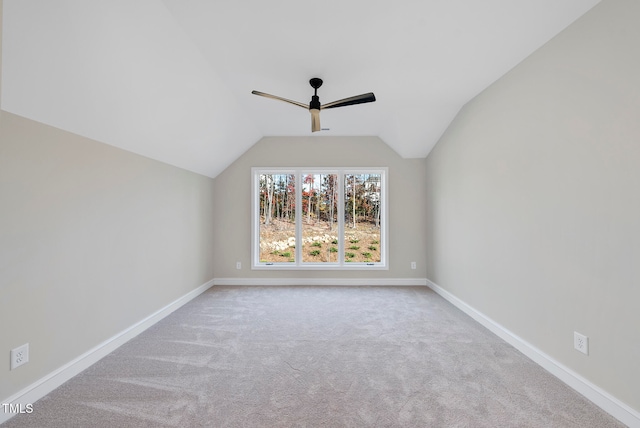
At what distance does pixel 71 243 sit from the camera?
83.0 inches

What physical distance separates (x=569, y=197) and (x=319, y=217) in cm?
344

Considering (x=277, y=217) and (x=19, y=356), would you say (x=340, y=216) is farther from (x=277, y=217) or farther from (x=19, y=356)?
(x=19, y=356)

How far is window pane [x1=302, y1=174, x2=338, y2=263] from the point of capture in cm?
495

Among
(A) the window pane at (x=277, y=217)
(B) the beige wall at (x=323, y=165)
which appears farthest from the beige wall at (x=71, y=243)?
(A) the window pane at (x=277, y=217)

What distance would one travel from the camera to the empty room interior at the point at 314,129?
5.53ft

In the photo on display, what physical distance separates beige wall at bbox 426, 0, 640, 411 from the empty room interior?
0.05ft

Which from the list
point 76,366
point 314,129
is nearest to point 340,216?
point 314,129

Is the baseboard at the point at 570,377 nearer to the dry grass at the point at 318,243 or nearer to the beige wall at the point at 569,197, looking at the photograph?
the beige wall at the point at 569,197

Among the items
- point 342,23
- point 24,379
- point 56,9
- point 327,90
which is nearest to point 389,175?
point 327,90

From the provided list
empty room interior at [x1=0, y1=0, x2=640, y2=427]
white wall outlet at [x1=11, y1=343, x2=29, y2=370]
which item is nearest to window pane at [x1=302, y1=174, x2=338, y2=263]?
empty room interior at [x1=0, y1=0, x2=640, y2=427]

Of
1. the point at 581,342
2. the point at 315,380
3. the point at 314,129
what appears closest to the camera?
the point at 581,342

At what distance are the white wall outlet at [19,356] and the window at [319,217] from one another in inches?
126

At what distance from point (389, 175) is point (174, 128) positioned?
10.8 ft

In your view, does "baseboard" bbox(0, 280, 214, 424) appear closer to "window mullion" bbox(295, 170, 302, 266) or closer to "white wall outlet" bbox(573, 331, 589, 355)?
"window mullion" bbox(295, 170, 302, 266)
